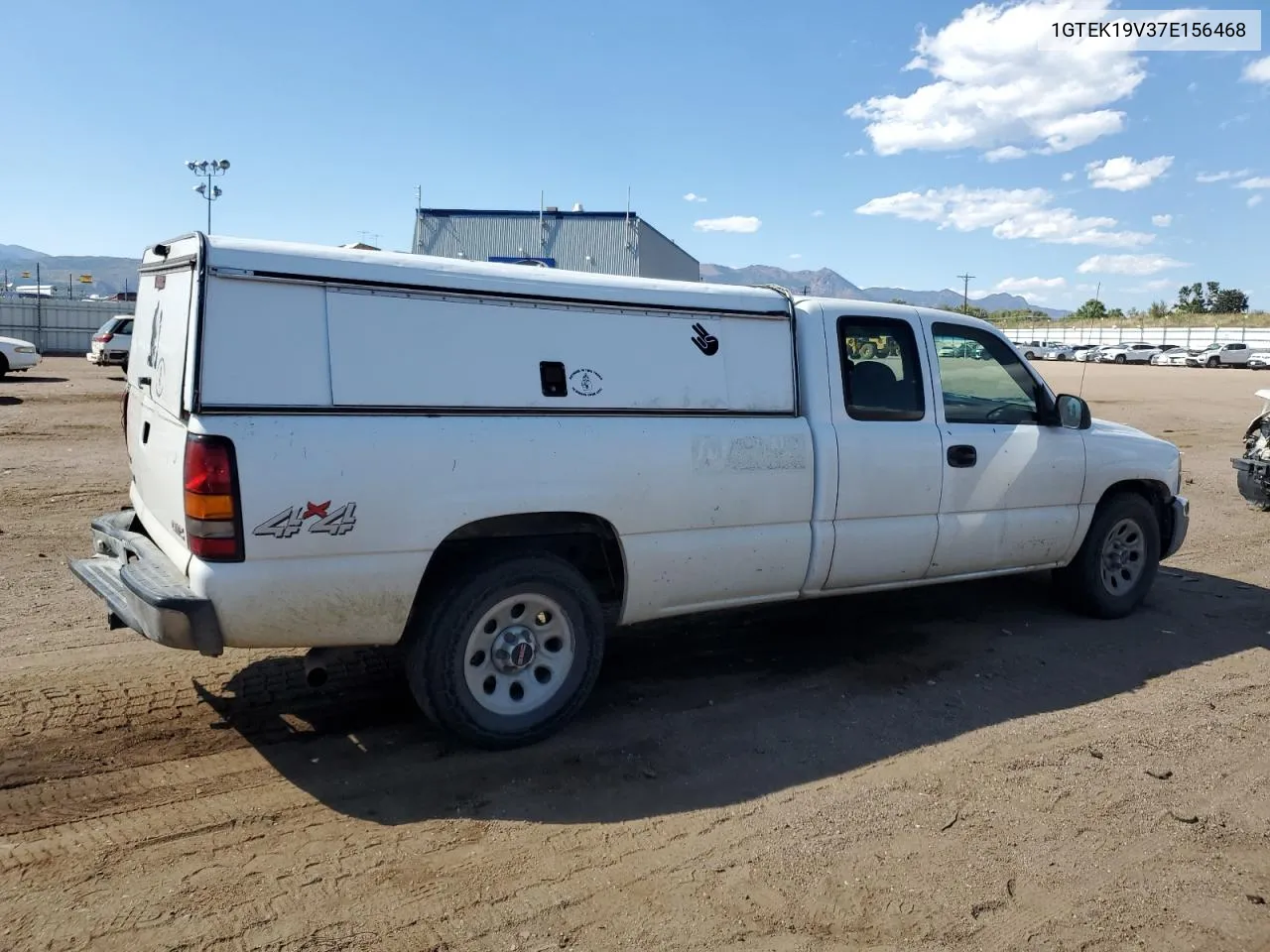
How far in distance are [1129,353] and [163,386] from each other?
223ft

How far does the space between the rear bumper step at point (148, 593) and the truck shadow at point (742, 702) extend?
78cm

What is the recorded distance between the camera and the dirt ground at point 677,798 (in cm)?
318

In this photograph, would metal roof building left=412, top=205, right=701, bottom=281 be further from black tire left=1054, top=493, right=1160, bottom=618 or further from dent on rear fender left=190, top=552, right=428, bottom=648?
dent on rear fender left=190, top=552, right=428, bottom=648

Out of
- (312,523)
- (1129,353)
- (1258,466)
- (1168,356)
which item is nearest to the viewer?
(312,523)

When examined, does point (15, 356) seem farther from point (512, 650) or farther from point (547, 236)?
point (512, 650)

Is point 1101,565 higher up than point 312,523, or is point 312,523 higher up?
point 312,523

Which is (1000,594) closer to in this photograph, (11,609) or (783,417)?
(783,417)

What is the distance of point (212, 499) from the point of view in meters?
3.62

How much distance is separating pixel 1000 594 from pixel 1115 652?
4.34ft

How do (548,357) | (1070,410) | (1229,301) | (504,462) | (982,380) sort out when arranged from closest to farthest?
1. (504,462)
2. (548,357)
3. (982,380)
4. (1070,410)
5. (1229,301)

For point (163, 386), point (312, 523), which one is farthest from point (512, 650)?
point (163, 386)

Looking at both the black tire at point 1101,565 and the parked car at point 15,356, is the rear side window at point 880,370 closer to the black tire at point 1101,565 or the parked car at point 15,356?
the black tire at point 1101,565

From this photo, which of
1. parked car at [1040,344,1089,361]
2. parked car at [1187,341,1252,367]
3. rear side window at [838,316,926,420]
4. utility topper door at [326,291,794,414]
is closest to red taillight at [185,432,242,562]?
utility topper door at [326,291,794,414]

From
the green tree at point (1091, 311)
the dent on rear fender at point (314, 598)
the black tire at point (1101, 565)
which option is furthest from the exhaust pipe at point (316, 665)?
the green tree at point (1091, 311)
